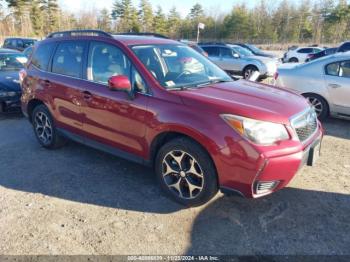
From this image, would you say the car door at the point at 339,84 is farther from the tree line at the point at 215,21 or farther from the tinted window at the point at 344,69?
the tree line at the point at 215,21

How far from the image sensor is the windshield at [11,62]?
8.57m

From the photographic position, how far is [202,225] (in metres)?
3.29

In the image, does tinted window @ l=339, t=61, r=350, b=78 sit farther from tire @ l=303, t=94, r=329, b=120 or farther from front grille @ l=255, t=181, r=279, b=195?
front grille @ l=255, t=181, r=279, b=195

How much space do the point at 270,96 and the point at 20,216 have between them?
305 cm

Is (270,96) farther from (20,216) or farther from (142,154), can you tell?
(20,216)

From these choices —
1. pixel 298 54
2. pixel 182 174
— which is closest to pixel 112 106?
pixel 182 174

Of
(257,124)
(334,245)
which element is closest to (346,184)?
Answer: (334,245)

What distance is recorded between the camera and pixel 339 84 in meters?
6.65

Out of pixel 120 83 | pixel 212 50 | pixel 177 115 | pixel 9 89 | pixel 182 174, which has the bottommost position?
pixel 182 174

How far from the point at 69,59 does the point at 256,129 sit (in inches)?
117

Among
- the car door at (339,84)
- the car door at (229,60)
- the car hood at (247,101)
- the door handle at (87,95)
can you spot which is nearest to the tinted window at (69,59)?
the door handle at (87,95)

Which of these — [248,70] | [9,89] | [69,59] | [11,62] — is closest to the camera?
[69,59]

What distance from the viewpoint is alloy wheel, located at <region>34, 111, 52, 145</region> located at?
5.25 metres

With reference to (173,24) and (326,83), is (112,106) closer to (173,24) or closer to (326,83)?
(326,83)
